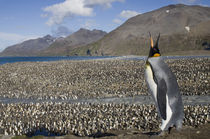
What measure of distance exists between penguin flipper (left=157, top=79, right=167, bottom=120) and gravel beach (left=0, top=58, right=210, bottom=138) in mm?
1334

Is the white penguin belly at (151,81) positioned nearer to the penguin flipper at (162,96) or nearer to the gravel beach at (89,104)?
the penguin flipper at (162,96)

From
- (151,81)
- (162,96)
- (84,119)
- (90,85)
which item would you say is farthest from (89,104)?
(162,96)

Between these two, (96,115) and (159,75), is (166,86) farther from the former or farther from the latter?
(96,115)

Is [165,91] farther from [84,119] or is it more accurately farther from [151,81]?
[84,119]

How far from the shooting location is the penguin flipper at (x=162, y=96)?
5.84 m

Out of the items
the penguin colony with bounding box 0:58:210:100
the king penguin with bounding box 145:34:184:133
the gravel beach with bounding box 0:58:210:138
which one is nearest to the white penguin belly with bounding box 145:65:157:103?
the king penguin with bounding box 145:34:184:133

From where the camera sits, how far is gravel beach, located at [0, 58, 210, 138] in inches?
367

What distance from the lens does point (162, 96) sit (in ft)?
19.2

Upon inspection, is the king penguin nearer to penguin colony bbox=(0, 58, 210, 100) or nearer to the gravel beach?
the gravel beach

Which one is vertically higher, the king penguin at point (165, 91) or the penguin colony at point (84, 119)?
the king penguin at point (165, 91)

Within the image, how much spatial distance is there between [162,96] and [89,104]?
26.0 ft

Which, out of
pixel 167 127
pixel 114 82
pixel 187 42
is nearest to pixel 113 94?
pixel 114 82

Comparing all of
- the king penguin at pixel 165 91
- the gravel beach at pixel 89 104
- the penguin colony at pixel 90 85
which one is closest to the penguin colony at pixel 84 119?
the gravel beach at pixel 89 104

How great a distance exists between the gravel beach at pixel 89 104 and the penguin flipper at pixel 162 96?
4.38 feet
